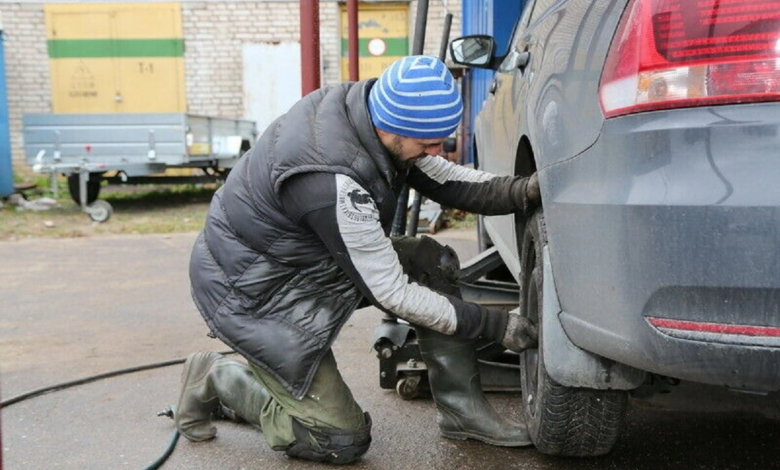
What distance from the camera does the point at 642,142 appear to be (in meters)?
1.56

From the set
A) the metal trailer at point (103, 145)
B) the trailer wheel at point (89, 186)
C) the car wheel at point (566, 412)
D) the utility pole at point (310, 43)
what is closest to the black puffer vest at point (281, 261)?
the car wheel at point (566, 412)

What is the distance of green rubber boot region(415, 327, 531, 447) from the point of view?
268 centimetres

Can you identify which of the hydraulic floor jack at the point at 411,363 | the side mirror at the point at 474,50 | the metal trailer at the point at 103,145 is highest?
the side mirror at the point at 474,50

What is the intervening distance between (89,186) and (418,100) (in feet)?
28.8

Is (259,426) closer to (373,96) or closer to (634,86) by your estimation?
(373,96)

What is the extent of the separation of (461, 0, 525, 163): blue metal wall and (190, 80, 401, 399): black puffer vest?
2.07m

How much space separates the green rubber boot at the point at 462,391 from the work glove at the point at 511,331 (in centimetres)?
29

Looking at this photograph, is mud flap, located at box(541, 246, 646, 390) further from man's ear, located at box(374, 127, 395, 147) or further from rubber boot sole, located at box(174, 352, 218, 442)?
rubber boot sole, located at box(174, 352, 218, 442)

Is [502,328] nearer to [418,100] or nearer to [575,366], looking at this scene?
[575,366]

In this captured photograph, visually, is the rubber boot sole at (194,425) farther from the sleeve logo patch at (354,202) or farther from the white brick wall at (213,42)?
the white brick wall at (213,42)

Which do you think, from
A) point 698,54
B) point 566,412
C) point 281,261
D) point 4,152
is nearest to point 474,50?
point 281,261

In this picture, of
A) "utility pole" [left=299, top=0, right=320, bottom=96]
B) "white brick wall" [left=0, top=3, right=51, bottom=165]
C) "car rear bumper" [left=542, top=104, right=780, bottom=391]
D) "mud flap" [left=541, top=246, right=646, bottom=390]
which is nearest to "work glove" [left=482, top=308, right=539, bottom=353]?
"mud flap" [left=541, top=246, right=646, bottom=390]

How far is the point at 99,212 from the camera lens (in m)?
9.50

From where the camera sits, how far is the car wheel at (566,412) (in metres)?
2.10
